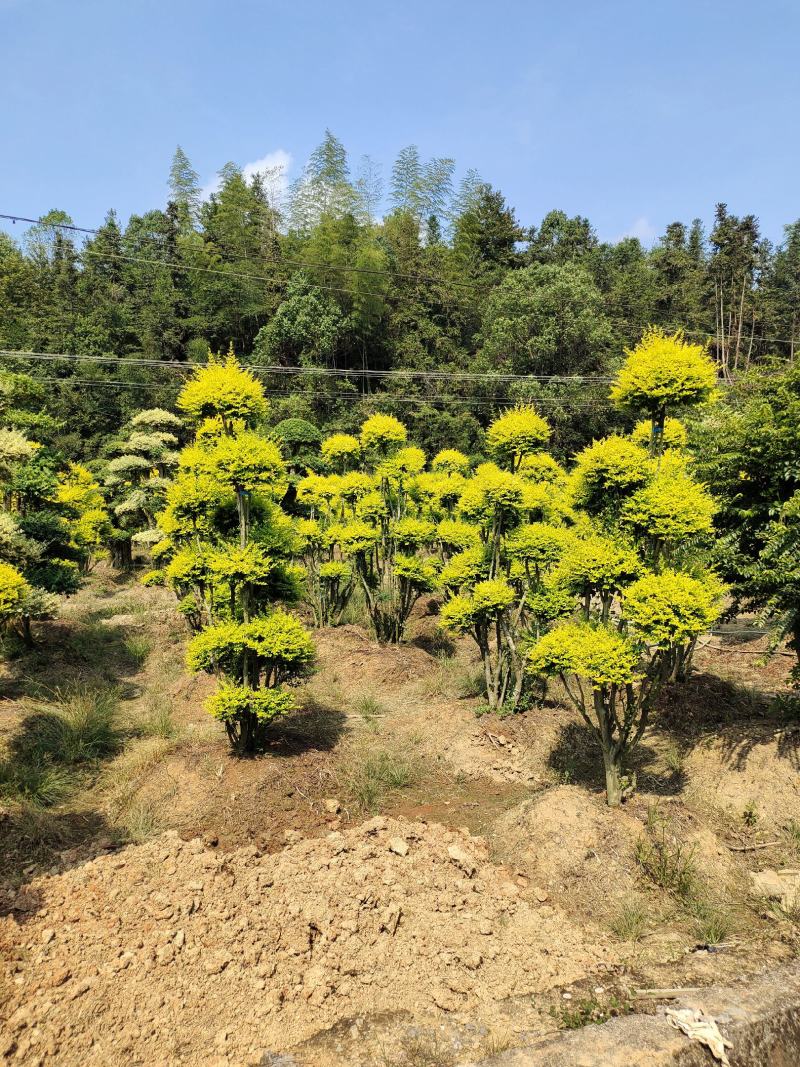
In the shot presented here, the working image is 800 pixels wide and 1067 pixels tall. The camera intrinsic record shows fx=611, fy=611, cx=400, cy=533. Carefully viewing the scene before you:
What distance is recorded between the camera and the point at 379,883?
206 inches

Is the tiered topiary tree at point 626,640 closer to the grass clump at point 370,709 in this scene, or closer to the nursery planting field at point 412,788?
the nursery planting field at point 412,788

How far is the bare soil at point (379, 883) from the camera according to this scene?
3.91 m

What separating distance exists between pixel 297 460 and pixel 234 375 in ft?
38.2

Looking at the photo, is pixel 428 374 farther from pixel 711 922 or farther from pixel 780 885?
pixel 711 922

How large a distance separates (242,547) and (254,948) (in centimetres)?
401

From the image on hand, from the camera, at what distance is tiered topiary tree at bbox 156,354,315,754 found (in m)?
6.93

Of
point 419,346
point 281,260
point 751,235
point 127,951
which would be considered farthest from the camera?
point 751,235

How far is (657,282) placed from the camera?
39.9 meters

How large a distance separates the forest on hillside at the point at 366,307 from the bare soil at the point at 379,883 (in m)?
19.8

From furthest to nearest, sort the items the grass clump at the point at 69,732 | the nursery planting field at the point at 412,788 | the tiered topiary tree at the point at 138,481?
the tiered topiary tree at the point at 138,481, the grass clump at the point at 69,732, the nursery planting field at the point at 412,788

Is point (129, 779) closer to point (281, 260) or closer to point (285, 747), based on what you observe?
point (285, 747)

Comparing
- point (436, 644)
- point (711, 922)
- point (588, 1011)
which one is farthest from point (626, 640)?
point (436, 644)

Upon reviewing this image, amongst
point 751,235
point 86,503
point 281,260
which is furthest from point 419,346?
point 751,235

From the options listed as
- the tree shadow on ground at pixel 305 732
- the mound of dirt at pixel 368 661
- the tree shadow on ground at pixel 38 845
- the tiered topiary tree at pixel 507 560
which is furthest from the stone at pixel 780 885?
the mound of dirt at pixel 368 661
